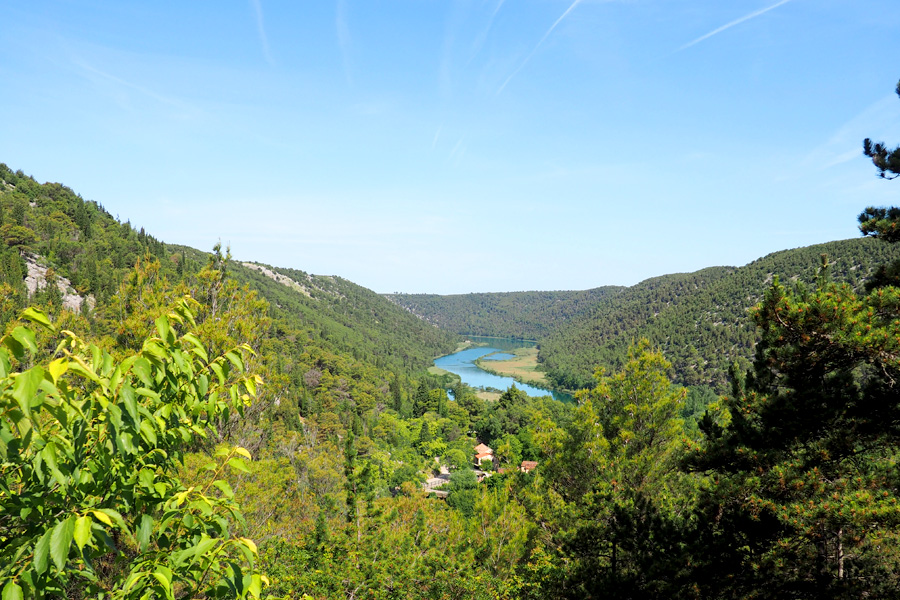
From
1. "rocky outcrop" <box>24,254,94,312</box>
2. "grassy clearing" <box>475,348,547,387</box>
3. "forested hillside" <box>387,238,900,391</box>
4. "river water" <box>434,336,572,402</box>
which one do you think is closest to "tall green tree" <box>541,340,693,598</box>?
"rocky outcrop" <box>24,254,94,312</box>

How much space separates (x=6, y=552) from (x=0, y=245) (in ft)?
254

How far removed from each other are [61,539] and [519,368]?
170238mm

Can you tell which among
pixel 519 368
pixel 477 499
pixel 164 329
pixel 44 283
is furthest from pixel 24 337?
pixel 519 368

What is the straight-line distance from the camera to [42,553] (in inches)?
57.7

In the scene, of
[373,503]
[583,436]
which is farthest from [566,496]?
[373,503]

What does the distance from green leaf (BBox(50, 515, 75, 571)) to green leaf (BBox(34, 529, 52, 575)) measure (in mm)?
23

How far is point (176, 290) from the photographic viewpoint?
460 inches

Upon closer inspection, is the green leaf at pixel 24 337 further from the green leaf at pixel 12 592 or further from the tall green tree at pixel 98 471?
the green leaf at pixel 12 592

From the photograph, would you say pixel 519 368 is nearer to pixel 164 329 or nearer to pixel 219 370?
pixel 219 370

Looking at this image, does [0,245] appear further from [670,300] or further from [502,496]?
[670,300]

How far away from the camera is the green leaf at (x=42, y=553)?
142 centimetres

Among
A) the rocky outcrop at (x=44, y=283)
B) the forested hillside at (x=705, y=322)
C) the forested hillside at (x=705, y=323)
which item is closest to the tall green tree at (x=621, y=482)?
the rocky outcrop at (x=44, y=283)

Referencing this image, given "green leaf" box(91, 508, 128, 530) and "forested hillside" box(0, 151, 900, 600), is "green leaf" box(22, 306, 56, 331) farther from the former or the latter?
"green leaf" box(91, 508, 128, 530)

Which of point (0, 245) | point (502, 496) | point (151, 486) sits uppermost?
point (0, 245)
